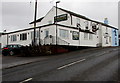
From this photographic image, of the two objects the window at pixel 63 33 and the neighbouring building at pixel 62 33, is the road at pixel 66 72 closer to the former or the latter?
the neighbouring building at pixel 62 33

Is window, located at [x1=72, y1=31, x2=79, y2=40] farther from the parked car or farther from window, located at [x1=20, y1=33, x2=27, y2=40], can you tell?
the parked car

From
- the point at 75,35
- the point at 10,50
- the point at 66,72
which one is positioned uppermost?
the point at 75,35

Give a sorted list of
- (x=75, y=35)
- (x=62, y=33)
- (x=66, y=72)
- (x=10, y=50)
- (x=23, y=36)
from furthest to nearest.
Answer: (x=23, y=36) < (x=75, y=35) < (x=62, y=33) < (x=10, y=50) < (x=66, y=72)

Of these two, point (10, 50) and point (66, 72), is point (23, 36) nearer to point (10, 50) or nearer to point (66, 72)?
point (10, 50)

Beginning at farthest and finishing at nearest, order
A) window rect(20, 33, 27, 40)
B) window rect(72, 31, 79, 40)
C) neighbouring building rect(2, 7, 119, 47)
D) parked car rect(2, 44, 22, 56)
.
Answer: window rect(20, 33, 27, 40) < window rect(72, 31, 79, 40) < neighbouring building rect(2, 7, 119, 47) < parked car rect(2, 44, 22, 56)

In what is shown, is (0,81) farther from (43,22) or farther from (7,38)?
(43,22)

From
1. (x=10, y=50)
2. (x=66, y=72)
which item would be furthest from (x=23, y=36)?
(x=66, y=72)

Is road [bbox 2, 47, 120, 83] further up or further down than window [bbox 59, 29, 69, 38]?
further down

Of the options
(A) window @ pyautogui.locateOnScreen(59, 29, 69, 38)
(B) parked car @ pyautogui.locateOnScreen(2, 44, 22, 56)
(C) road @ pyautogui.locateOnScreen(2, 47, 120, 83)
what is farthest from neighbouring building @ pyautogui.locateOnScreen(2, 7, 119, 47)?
(C) road @ pyautogui.locateOnScreen(2, 47, 120, 83)

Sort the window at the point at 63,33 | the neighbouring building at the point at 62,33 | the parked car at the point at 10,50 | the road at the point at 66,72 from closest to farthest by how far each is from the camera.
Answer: the road at the point at 66,72
the parked car at the point at 10,50
the neighbouring building at the point at 62,33
the window at the point at 63,33

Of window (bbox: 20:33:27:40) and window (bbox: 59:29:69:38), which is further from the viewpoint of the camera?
window (bbox: 20:33:27:40)

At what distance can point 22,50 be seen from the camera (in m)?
18.6

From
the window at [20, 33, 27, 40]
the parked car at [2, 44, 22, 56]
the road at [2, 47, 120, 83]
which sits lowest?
the road at [2, 47, 120, 83]

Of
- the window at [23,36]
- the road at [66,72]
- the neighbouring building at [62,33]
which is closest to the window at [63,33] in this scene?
the neighbouring building at [62,33]
